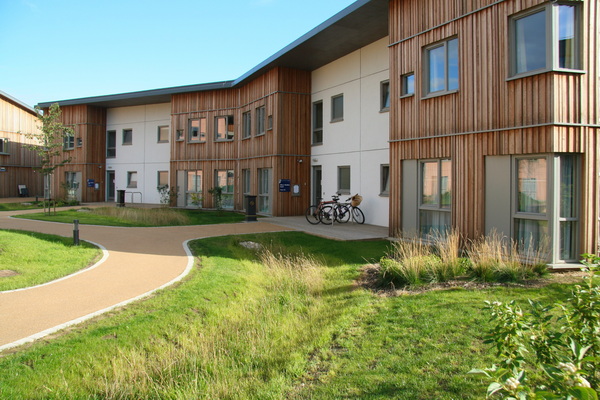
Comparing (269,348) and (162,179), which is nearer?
(269,348)

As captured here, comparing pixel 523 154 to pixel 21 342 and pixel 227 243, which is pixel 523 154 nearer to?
pixel 227 243

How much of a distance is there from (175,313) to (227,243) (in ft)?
20.9

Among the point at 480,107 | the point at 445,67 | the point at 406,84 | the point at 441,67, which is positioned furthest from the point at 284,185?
the point at 480,107

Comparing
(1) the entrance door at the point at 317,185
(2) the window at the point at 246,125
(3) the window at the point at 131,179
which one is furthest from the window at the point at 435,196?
(3) the window at the point at 131,179

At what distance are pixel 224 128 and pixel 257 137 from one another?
3947 millimetres

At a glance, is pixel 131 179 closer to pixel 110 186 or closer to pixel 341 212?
pixel 110 186

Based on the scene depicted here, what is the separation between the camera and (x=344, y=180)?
60.5 ft

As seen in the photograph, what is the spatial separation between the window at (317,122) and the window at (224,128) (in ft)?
20.2

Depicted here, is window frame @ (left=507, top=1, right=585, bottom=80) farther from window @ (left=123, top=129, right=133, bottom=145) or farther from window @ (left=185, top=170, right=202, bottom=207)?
window @ (left=123, top=129, right=133, bottom=145)

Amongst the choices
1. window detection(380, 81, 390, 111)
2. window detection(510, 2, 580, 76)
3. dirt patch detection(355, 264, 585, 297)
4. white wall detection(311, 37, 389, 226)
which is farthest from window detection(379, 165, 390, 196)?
dirt patch detection(355, 264, 585, 297)

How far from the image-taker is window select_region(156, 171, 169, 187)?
97.6 ft

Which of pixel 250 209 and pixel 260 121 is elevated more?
pixel 260 121

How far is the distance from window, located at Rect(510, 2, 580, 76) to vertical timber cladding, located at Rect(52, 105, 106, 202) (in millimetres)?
29103

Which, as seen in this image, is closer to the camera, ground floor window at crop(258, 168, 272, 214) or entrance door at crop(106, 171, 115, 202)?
ground floor window at crop(258, 168, 272, 214)
